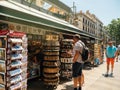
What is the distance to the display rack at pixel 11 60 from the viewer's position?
4547 millimetres

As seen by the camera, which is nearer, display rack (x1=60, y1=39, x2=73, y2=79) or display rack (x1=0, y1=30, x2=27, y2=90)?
display rack (x1=0, y1=30, x2=27, y2=90)

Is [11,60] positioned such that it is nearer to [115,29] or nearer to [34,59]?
[34,59]

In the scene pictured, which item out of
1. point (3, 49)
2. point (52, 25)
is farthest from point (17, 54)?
point (52, 25)

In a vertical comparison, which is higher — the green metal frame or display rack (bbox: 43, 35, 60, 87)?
the green metal frame

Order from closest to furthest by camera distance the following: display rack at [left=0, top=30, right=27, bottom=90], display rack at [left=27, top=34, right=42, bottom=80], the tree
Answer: display rack at [left=0, top=30, right=27, bottom=90] → display rack at [left=27, top=34, right=42, bottom=80] → the tree

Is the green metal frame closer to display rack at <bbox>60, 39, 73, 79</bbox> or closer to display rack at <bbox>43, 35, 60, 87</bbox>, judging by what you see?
display rack at <bbox>43, 35, 60, 87</bbox>

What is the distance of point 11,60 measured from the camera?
4723 mm

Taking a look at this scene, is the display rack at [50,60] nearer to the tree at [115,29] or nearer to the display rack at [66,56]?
the display rack at [66,56]

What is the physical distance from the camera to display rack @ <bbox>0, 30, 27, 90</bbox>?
4547 mm

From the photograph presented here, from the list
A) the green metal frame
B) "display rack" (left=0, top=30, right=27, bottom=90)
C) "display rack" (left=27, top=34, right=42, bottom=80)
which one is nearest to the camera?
"display rack" (left=0, top=30, right=27, bottom=90)

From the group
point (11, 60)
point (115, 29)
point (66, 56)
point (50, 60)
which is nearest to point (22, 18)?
point (11, 60)

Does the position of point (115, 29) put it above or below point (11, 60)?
above

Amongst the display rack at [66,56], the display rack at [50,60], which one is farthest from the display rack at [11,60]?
the display rack at [66,56]

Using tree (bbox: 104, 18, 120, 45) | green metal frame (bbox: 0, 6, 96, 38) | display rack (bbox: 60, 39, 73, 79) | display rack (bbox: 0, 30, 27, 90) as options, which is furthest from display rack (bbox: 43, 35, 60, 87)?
tree (bbox: 104, 18, 120, 45)
